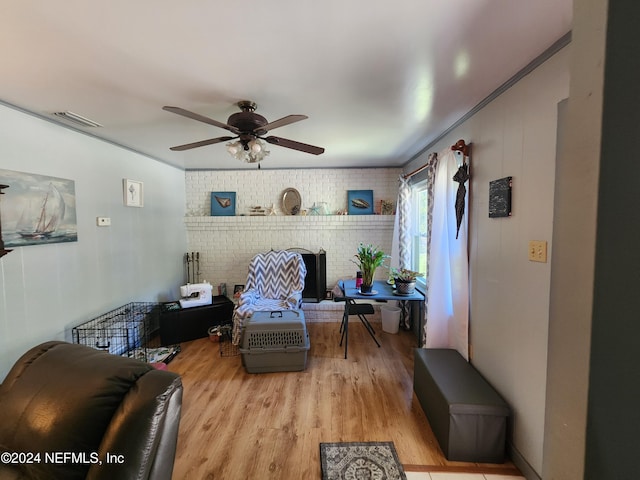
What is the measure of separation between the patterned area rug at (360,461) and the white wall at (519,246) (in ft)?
2.52

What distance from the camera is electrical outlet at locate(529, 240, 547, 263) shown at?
4.82 ft

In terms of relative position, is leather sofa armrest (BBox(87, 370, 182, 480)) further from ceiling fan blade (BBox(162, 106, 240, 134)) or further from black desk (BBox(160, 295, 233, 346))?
black desk (BBox(160, 295, 233, 346))

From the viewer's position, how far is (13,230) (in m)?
2.04

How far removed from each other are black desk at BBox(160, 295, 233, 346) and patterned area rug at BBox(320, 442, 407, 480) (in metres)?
2.30

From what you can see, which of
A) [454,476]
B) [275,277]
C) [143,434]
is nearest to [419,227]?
[275,277]

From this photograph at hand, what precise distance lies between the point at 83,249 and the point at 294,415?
247 centimetres

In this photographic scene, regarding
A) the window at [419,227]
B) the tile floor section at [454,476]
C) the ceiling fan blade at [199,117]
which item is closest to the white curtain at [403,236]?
the window at [419,227]

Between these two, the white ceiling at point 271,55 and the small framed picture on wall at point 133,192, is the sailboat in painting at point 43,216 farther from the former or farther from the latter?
the small framed picture on wall at point 133,192

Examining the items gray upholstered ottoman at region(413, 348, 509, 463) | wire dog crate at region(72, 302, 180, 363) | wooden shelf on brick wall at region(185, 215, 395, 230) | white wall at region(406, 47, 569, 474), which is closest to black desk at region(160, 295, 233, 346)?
wire dog crate at region(72, 302, 180, 363)

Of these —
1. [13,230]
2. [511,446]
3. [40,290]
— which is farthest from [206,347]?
[511,446]

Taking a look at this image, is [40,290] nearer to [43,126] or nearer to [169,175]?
[43,126]

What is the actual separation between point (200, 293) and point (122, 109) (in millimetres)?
2284

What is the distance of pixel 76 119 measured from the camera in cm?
231

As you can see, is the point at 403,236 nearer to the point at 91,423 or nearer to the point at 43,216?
the point at 91,423
